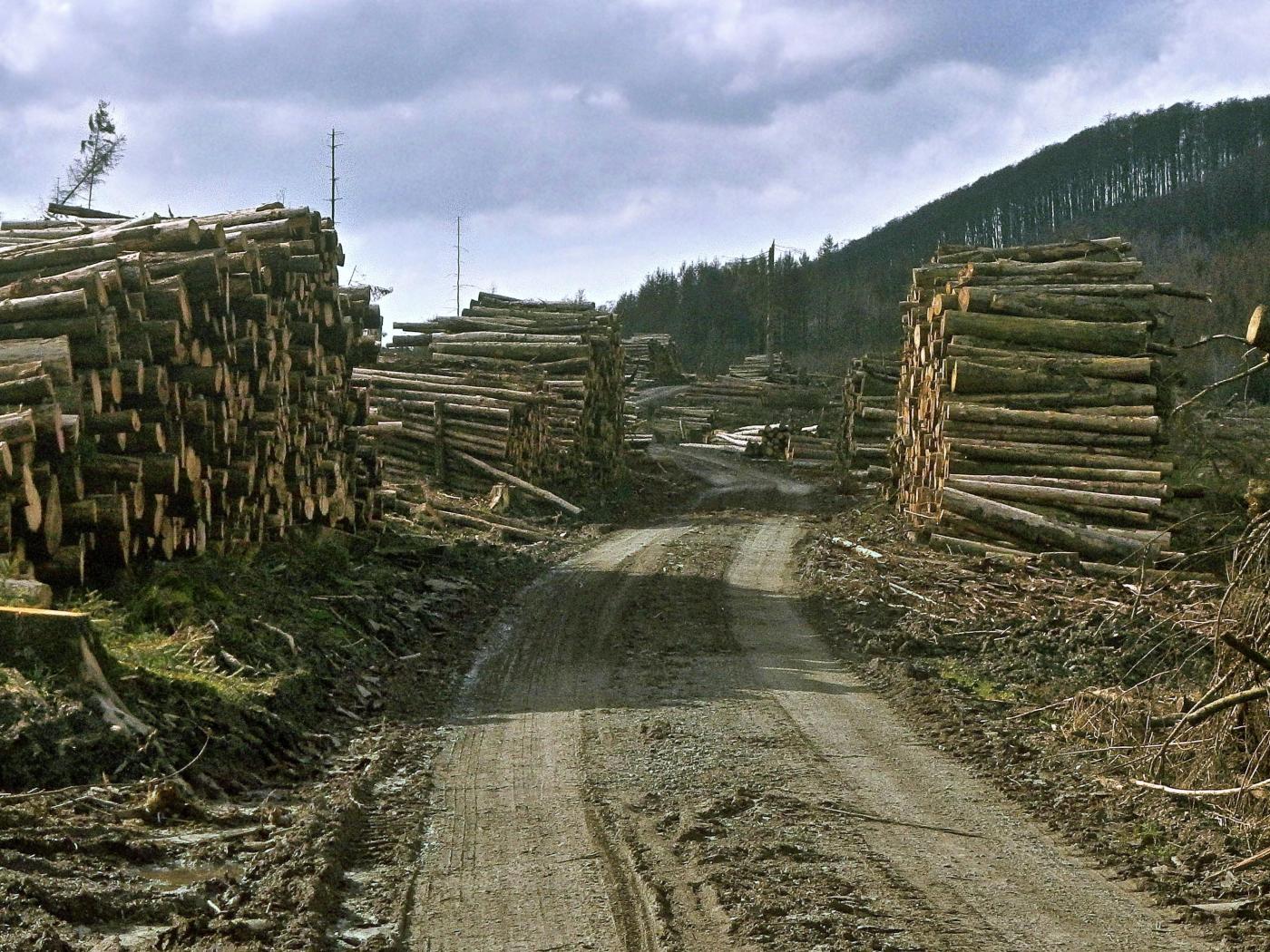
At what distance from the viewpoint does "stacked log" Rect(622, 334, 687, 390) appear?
184 feet

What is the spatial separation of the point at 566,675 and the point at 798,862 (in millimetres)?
4668

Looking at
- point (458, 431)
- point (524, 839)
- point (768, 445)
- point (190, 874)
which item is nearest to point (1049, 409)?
point (458, 431)

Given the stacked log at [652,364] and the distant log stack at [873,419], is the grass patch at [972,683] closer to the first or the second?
A: the distant log stack at [873,419]

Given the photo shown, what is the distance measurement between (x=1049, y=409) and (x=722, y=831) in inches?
463

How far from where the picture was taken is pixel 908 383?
21.1 metres

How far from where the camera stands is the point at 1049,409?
16.1m

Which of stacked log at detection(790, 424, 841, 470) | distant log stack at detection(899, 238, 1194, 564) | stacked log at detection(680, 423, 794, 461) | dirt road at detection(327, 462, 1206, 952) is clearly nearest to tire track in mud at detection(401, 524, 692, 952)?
dirt road at detection(327, 462, 1206, 952)

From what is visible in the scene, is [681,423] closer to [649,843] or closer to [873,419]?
[873,419]

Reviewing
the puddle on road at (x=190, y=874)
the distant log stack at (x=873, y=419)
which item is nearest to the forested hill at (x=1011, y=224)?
the distant log stack at (x=873, y=419)

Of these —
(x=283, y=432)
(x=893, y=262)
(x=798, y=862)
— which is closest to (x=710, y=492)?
(x=283, y=432)

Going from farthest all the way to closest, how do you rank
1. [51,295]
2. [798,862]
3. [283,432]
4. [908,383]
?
[908,383] → [283,432] → [51,295] → [798,862]

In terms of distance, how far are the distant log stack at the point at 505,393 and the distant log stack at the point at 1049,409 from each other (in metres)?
8.11

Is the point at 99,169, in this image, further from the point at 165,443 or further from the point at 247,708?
the point at 247,708

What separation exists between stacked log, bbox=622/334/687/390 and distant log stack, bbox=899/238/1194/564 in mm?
38121
